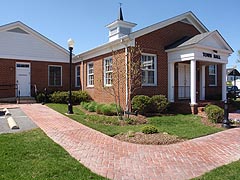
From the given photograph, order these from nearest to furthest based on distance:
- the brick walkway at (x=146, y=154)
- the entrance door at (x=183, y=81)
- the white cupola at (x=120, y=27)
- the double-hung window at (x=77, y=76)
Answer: the brick walkway at (x=146, y=154)
the entrance door at (x=183, y=81)
the white cupola at (x=120, y=27)
the double-hung window at (x=77, y=76)

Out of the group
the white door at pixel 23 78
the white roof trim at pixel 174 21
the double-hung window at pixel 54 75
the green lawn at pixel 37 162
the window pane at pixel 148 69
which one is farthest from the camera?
the double-hung window at pixel 54 75

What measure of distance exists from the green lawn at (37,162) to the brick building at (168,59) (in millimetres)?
6663

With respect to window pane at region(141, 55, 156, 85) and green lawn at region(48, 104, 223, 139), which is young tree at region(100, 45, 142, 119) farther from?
green lawn at region(48, 104, 223, 139)

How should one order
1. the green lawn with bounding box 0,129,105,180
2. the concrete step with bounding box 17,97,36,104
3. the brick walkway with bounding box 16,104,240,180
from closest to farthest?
the green lawn with bounding box 0,129,105,180 < the brick walkway with bounding box 16,104,240,180 < the concrete step with bounding box 17,97,36,104

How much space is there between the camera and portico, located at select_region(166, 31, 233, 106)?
13.6m

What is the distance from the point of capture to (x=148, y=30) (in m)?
14.0

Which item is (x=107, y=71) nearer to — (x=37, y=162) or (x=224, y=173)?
(x=37, y=162)

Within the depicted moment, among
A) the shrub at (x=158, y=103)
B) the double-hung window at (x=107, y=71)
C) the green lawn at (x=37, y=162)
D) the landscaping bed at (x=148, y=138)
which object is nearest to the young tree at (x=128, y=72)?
the shrub at (x=158, y=103)

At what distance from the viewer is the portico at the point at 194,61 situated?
13.6 meters

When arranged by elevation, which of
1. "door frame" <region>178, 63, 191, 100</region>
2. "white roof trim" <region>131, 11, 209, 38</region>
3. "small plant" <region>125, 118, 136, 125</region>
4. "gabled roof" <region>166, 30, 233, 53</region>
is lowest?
"small plant" <region>125, 118, 136, 125</region>

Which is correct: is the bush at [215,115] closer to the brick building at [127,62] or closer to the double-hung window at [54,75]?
the brick building at [127,62]

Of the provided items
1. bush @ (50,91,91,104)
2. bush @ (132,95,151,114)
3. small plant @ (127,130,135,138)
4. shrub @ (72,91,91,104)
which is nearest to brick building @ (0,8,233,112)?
shrub @ (72,91,91,104)

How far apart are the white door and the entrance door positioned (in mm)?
12149

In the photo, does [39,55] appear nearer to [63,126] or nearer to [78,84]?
[78,84]
